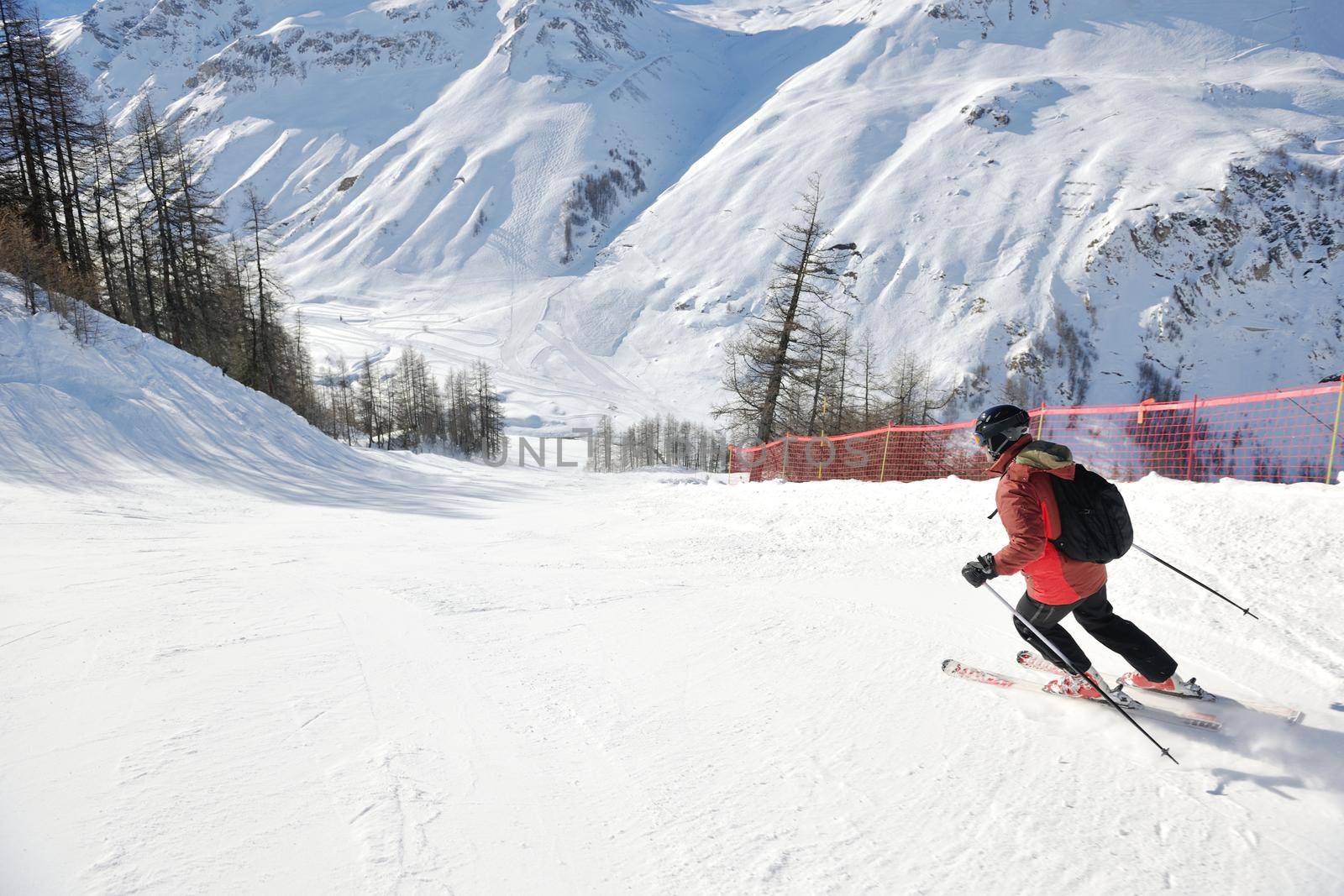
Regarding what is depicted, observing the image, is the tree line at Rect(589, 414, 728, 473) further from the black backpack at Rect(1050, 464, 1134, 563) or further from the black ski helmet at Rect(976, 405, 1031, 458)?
the black backpack at Rect(1050, 464, 1134, 563)

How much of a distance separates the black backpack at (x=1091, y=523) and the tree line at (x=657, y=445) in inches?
1976

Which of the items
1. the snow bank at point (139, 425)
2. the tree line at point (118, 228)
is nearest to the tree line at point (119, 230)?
the tree line at point (118, 228)

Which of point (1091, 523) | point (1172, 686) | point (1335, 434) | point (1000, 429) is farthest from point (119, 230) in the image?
point (1335, 434)

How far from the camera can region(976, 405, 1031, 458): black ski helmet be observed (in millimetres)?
3328

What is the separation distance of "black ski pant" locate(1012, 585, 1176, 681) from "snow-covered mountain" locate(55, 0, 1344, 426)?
62.7 metres

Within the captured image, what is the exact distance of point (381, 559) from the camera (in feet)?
20.2

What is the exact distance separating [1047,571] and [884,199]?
4152 inches

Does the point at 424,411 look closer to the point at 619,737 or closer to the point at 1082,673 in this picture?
the point at 619,737

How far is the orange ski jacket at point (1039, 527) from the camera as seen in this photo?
10.1 ft

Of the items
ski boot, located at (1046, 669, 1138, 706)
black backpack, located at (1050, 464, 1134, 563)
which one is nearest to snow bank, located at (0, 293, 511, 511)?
ski boot, located at (1046, 669, 1138, 706)

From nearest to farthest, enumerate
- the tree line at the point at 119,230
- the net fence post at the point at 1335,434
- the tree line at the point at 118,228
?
the net fence post at the point at 1335,434, the tree line at the point at 119,230, the tree line at the point at 118,228

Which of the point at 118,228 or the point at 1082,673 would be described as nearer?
the point at 1082,673

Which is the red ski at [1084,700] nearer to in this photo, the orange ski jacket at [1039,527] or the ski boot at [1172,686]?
the ski boot at [1172,686]

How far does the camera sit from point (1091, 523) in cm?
305
